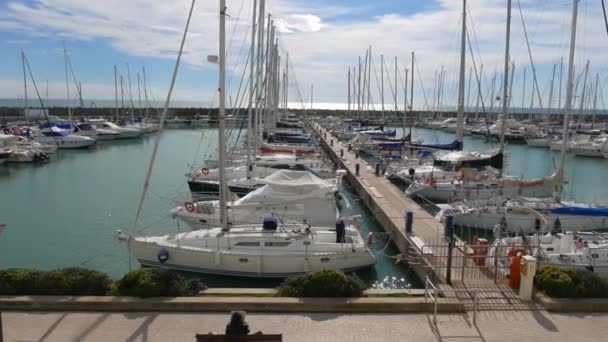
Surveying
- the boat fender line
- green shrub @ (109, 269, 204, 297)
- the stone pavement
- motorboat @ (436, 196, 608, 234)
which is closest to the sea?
the boat fender line

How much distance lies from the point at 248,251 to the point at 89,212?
18016mm

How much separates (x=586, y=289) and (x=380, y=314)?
540cm

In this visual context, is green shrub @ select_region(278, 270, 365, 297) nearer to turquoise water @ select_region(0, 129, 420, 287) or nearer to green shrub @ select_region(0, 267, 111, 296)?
green shrub @ select_region(0, 267, 111, 296)

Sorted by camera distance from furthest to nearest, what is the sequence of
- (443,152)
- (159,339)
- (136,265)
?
(443,152) → (136,265) → (159,339)

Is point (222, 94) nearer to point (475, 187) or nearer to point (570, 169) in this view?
point (475, 187)

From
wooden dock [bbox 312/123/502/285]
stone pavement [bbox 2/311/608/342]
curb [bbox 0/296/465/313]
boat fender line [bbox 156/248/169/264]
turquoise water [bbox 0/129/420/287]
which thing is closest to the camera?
stone pavement [bbox 2/311/608/342]

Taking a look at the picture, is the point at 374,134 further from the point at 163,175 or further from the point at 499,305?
the point at 499,305

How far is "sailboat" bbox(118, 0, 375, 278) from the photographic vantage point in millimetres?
17781

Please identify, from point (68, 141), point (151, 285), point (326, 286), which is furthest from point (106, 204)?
point (68, 141)

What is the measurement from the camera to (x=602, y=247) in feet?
56.8

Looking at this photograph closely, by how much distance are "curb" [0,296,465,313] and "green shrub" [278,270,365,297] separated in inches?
14.7

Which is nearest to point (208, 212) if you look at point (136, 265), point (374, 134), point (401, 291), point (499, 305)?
point (136, 265)

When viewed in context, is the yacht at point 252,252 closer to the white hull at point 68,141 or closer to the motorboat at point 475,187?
the motorboat at point 475,187

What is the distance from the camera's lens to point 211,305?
11.6 m
